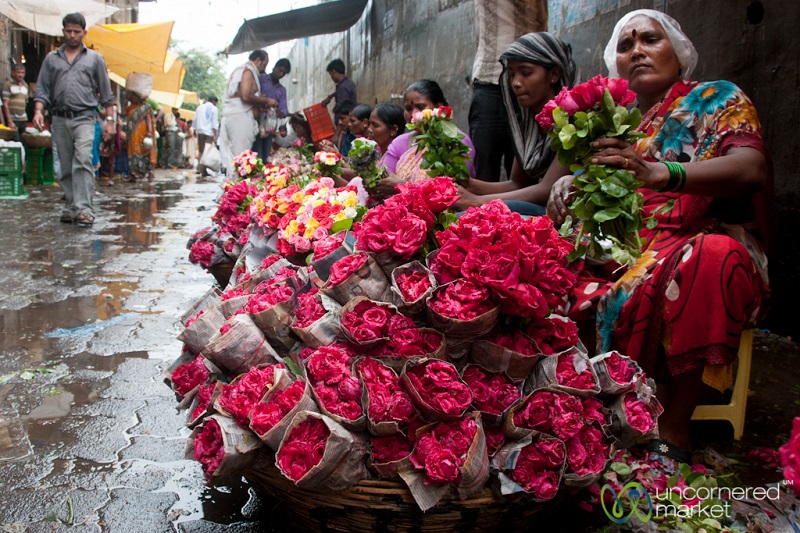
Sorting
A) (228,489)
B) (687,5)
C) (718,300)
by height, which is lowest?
(228,489)

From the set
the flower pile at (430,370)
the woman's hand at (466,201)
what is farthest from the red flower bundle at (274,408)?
the woman's hand at (466,201)

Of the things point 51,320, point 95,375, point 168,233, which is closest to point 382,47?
point 168,233

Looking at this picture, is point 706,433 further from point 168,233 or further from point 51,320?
point 168,233

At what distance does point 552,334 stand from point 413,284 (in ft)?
1.51

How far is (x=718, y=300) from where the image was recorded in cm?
225

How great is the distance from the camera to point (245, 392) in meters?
1.89

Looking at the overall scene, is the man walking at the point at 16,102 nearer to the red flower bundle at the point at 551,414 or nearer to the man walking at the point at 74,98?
the man walking at the point at 74,98

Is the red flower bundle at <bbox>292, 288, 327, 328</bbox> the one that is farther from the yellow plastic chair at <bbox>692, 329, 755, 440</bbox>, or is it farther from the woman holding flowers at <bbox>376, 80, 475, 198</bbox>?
the woman holding flowers at <bbox>376, 80, 475, 198</bbox>

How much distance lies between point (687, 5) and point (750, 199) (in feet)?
7.38

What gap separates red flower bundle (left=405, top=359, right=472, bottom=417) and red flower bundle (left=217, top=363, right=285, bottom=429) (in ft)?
1.44

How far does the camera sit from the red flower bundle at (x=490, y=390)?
74.0 inches

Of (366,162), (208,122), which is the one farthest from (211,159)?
(366,162)

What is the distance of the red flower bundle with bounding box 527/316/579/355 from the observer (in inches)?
79.5

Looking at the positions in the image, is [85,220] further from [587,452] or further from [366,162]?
[587,452]
